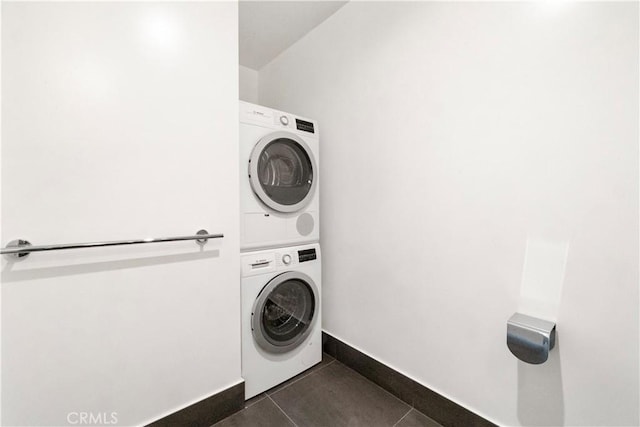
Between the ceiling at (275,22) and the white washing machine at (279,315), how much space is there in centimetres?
158

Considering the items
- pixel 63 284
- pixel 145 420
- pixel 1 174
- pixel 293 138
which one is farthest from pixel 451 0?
pixel 145 420

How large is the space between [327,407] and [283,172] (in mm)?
1364

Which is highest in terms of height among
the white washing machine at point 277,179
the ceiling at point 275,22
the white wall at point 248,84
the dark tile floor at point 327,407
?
the ceiling at point 275,22

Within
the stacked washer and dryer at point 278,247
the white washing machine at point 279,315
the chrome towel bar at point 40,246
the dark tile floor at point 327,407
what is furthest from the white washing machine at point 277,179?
the dark tile floor at point 327,407

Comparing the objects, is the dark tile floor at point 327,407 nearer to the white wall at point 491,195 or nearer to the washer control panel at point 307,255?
the white wall at point 491,195

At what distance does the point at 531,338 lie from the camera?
0.90m

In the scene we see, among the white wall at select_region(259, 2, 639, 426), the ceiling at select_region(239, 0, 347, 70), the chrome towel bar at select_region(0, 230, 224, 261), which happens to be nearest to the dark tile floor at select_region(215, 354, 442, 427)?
the white wall at select_region(259, 2, 639, 426)

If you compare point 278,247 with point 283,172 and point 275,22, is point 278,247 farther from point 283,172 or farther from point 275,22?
point 275,22

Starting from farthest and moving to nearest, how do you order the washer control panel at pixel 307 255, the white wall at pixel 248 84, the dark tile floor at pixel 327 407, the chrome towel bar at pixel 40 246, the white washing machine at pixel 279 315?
the white wall at pixel 248 84, the washer control panel at pixel 307 255, the white washing machine at pixel 279 315, the dark tile floor at pixel 327 407, the chrome towel bar at pixel 40 246

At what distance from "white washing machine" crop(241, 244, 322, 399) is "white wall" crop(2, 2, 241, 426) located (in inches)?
3.5

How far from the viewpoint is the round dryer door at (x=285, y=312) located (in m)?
1.43

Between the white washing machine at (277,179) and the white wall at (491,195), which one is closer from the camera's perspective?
the white wall at (491,195)

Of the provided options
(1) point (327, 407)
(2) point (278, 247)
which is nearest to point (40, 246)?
(2) point (278, 247)

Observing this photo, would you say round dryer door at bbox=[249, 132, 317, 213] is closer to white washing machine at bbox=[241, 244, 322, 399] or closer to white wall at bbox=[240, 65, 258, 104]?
white washing machine at bbox=[241, 244, 322, 399]
